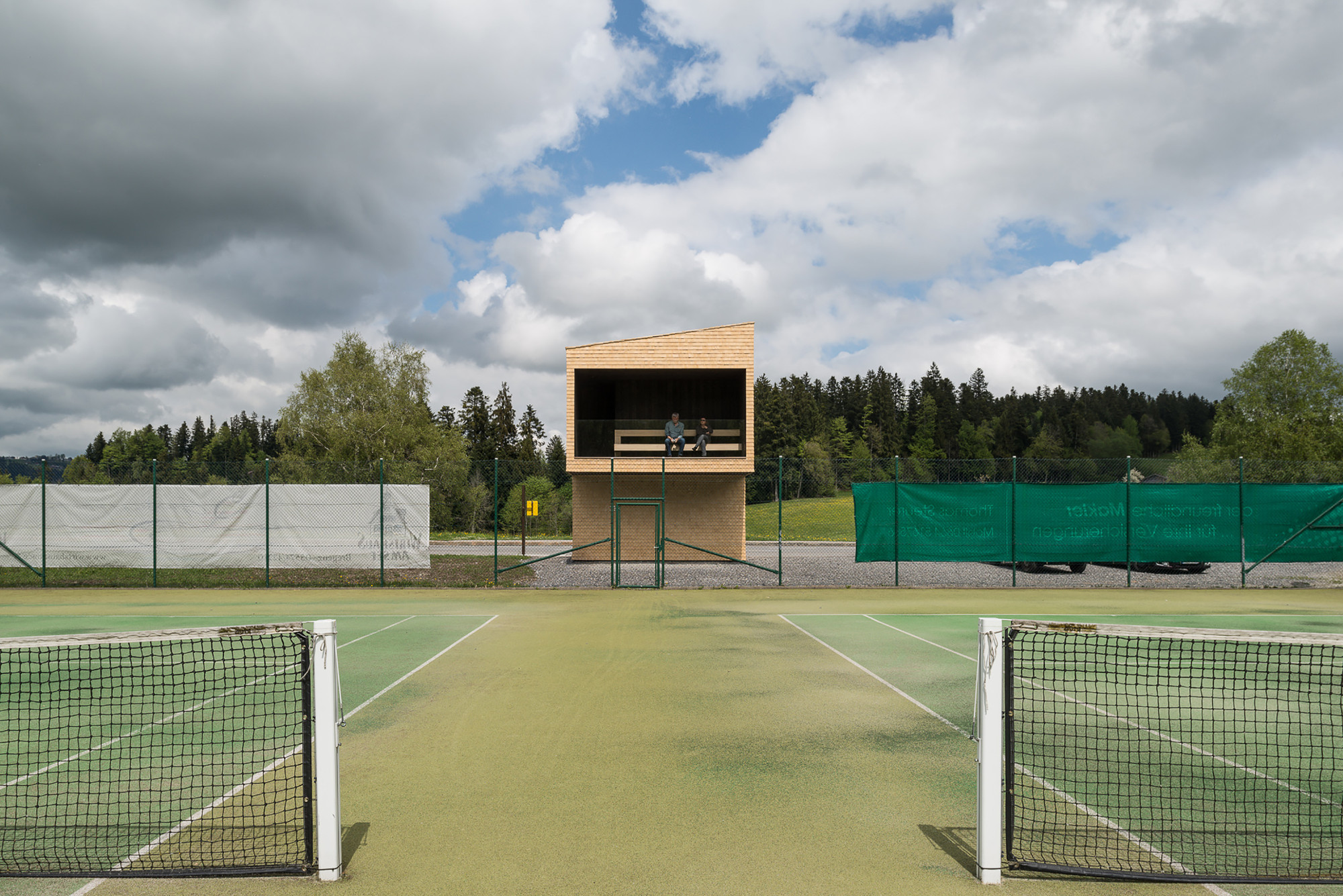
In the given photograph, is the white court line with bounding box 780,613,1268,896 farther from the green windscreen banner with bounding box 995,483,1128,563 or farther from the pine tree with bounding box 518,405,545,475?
the pine tree with bounding box 518,405,545,475

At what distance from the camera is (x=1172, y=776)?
5.77 meters

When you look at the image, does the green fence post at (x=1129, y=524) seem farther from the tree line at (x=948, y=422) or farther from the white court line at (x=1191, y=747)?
the tree line at (x=948, y=422)

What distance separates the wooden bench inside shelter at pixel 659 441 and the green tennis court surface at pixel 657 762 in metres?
11.5

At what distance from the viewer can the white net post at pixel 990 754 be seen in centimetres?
412

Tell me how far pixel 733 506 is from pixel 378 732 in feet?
59.8

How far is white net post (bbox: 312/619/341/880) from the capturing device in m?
4.12

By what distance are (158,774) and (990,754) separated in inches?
239

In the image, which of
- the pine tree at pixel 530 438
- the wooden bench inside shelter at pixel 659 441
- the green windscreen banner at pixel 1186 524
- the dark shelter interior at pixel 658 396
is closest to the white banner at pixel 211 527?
the wooden bench inside shelter at pixel 659 441

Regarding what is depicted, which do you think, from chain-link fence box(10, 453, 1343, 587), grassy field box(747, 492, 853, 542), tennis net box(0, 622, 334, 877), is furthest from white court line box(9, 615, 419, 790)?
grassy field box(747, 492, 853, 542)

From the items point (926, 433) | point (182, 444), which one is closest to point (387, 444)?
point (926, 433)

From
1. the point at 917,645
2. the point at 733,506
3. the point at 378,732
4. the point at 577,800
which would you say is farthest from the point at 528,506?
the point at 577,800

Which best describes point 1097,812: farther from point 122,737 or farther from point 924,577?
point 924,577

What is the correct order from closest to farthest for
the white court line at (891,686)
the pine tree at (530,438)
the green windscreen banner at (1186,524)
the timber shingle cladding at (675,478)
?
1. the white court line at (891,686)
2. the green windscreen banner at (1186,524)
3. the timber shingle cladding at (675,478)
4. the pine tree at (530,438)

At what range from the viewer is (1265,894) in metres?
4.03
